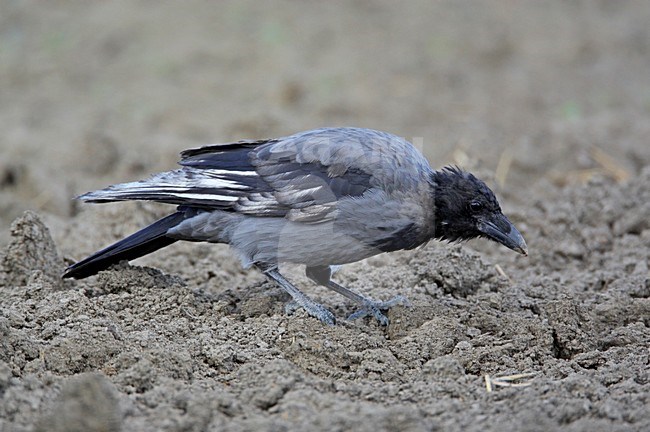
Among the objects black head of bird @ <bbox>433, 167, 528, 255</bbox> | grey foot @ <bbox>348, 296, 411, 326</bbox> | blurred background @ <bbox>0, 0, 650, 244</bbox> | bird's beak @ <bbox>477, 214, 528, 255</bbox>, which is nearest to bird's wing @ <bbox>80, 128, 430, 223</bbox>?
black head of bird @ <bbox>433, 167, 528, 255</bbox>

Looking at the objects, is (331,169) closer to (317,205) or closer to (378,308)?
(317,205)

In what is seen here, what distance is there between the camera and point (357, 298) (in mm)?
5602

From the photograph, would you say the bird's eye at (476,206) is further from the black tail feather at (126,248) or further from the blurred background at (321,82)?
the blurred background at (321,82)

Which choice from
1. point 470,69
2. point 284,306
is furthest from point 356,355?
point 470,69

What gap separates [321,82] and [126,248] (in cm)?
672

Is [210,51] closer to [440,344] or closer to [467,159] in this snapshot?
[467,159]

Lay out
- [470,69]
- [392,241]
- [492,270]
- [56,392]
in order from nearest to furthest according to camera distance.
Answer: [56,392] → [392,241] → [492,270] → [470,69]

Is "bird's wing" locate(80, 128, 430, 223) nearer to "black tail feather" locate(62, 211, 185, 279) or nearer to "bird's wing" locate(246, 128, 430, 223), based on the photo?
"bird's wing" locate(246, 128, 430, 223)

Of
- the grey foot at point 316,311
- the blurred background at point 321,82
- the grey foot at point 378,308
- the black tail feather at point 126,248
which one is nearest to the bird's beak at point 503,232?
the grey foot at point 378,308

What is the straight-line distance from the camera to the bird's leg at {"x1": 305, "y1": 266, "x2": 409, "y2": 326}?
17.9 feet

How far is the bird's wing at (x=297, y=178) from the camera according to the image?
5367mm

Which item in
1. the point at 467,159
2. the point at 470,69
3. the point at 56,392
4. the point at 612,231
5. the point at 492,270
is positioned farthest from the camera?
the point at 470,69

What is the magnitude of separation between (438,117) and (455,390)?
291 inches

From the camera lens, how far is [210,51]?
41.8 ft
